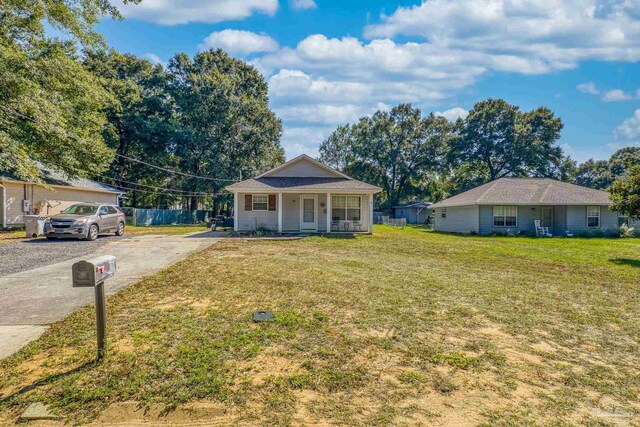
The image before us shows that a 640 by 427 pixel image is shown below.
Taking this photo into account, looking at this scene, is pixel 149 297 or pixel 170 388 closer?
pixel 170 388

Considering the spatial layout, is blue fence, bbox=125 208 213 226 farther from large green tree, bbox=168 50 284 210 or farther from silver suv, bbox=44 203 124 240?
silver suv, bbox=44 203 124 240

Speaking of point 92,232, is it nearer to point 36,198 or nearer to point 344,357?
point 36,198

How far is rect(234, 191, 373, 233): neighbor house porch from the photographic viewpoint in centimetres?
1914

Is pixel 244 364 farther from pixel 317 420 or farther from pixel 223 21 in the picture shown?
pixel 223 21

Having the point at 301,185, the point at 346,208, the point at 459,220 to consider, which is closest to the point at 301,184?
the point at 301,185

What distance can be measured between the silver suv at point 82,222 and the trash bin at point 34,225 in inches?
31.5

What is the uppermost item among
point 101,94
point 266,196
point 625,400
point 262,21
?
point 262,21

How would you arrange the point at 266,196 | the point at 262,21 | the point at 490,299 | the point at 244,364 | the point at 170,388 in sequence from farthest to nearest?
1. the point at 266,196
2. the point at 262,21
3. the point at 490,299
4. the point at 244,364
5. the point at 170,388

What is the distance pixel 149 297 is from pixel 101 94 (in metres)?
16.5

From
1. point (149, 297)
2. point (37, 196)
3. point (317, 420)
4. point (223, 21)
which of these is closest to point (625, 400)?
point (317, 420)

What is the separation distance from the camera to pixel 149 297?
5.56 meters

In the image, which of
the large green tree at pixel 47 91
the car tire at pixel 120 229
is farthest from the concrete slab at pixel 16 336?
the car tire at pixel 120 229

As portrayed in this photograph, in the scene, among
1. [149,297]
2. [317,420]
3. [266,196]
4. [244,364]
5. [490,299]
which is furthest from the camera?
[266,196]

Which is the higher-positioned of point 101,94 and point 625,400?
point 101,94
